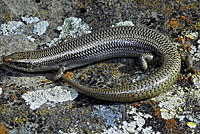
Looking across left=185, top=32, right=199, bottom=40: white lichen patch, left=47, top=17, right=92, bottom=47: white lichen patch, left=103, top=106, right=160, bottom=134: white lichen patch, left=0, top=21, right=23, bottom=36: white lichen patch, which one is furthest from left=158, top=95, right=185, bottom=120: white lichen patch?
left=0, top=21, right=23, bottom=36: white lichen patch

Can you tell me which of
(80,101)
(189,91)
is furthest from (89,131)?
(189,91)

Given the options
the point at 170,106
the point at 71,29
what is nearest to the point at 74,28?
the point at 71,29

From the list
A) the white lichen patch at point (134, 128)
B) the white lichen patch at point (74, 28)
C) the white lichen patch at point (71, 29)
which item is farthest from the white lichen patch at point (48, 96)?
the white lichen patch at point (74, 28)

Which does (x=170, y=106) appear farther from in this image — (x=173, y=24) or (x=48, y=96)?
(x=48, y=96)

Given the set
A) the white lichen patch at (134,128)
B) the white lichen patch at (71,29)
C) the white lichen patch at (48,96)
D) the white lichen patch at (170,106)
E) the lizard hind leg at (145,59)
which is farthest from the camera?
the white lichen patch at (71,29)

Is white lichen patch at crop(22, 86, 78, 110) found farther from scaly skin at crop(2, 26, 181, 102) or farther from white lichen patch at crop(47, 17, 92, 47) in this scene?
white lichen patch at crop(47, 17, 92, 47)

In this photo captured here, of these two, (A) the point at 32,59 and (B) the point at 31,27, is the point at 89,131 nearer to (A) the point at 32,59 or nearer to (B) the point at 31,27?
(A) the point at 32,59

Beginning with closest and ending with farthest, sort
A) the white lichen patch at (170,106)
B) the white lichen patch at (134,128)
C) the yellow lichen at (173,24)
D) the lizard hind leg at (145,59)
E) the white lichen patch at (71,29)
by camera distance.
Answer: the white lichen patch at (134,128)
the white lichen patch at (170,106)
the lizard hind leg at (145,59)
the yellow lichen at (173,24)
the white lichen patch at (71,29)

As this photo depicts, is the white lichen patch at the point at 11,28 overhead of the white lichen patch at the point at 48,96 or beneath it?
overhead

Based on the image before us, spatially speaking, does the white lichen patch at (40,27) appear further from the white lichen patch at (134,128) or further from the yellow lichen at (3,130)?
the white lichen patch at (134,128)
